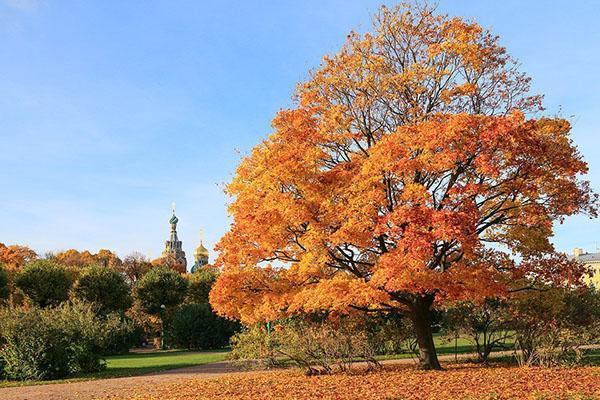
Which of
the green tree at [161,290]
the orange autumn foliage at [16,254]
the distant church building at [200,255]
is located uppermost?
the distant church building at [200,255]

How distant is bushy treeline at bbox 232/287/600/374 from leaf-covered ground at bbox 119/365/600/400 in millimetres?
823

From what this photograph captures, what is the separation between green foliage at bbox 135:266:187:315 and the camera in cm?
4609

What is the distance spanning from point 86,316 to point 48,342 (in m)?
1.96

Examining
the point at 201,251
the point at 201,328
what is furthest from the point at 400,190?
the point at 201,251

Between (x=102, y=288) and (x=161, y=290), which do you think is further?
(x=161, y=290)

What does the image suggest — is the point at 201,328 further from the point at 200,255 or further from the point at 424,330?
the point at 200,255

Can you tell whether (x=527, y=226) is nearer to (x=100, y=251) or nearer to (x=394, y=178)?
(x=394, y=178)

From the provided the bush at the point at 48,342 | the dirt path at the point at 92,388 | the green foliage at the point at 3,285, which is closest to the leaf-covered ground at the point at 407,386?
the dirt path at the point at 92,388

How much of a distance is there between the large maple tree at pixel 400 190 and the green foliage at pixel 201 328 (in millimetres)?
22246

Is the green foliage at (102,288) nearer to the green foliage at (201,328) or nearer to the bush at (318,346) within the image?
the green foliage at (201,328)

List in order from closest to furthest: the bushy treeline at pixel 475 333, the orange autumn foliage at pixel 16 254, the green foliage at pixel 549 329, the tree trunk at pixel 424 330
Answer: the green foliage at pixel 549 329
the bushy treeline at pixel 475 333
the tree trunk at pixel 424 330
the orange autumn foliage at pixel 16 254

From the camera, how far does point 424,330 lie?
1742 cm

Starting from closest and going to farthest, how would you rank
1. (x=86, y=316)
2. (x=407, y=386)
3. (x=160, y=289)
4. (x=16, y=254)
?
1. (x=407, y=386)
2. (x=86, y=316)
3. (x=160, y=289)
4. (x=16, y=254)

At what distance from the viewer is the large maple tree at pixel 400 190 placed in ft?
46.1
